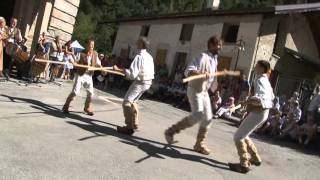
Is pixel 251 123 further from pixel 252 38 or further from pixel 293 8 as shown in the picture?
pixel 252 38

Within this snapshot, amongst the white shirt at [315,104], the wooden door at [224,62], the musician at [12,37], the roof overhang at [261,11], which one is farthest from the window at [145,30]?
the white shirt at [315,104]

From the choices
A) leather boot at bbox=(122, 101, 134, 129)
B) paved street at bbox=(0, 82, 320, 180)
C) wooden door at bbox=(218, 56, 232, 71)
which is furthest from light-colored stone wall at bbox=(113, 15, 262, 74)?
leather boot at bbox=(122, 101, 134, 129)

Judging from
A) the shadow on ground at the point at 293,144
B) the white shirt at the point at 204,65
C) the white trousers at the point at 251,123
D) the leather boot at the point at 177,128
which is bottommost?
the shadow on ground at the point at 293,144

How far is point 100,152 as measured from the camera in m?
8.08

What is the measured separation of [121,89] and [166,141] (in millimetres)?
18238

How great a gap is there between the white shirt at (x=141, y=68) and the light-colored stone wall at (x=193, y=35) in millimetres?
16127

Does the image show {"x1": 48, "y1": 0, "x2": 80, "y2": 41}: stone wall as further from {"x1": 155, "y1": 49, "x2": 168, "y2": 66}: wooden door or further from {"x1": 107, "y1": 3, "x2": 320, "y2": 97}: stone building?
{"x1": 155, "y1": 49, "x2": 168, "y2": 66}: wooden door

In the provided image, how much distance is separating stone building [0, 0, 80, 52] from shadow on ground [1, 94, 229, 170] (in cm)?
740

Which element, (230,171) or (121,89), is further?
(121,89)

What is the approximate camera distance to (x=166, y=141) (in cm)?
1034

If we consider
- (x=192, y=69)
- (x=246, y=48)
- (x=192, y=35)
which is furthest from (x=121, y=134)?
(x=192, y=35)

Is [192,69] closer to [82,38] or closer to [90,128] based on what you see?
[90,128]

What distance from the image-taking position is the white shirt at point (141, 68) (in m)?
10.1

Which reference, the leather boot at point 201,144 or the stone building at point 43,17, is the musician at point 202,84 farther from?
the stone building at point 43,17
